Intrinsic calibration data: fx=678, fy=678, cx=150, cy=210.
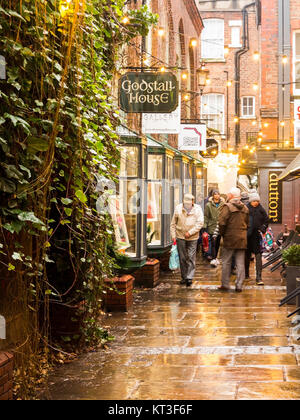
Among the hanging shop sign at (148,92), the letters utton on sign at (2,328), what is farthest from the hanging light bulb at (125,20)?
the letters utton on sign at (2,328)

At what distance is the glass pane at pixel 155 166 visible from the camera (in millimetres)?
15016

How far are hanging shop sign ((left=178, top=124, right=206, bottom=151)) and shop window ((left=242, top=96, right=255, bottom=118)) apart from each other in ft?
70.4

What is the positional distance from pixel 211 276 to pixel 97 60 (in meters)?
8.46

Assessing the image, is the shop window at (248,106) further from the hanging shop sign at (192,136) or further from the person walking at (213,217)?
the person walking at (213,217)

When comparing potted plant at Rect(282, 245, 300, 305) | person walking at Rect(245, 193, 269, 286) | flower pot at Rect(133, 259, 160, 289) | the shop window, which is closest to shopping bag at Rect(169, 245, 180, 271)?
flower pot at Rect(133, 259, 160, 289)

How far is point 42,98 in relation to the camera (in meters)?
6.25

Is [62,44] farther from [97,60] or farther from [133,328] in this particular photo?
[133,328]

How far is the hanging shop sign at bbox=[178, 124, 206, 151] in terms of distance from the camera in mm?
20031

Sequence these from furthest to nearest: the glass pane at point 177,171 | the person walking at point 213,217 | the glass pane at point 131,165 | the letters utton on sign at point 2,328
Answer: the glass pane at point 177,171 < the person walking at point 213,217 < the glass pane at point 131,165 < the letters utton on sign at point 2,328

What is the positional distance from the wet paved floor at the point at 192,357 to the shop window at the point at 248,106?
30417 mm

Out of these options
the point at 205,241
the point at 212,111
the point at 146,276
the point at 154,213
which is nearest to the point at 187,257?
the point at 146,276

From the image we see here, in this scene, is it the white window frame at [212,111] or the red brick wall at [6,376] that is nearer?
the red brick wall at [6,376]

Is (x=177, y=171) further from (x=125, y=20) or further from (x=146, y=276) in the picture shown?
(x=125, y=20)

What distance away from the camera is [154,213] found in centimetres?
1520
